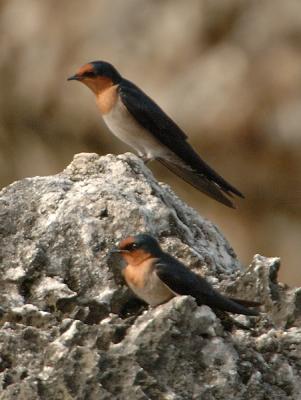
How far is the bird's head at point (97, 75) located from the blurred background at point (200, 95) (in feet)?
20.1

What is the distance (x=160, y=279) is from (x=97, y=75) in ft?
11.5

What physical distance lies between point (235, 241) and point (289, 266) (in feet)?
2.16

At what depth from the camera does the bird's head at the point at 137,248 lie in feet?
21.7

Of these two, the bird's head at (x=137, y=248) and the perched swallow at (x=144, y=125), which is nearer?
the bird's head at (x=137, y=248)

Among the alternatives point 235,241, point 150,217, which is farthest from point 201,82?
point 150,217

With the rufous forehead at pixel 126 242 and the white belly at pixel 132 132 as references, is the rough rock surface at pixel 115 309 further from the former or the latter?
the white belly at pixel 132 132

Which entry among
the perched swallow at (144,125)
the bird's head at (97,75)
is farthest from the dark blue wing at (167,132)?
the bird's head at (97,75)

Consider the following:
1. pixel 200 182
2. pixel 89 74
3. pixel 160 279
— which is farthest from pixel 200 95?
pixel 160 279

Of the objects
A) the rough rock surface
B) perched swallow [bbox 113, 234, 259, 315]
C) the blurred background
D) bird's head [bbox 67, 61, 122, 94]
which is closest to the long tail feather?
bird's head [bbox 67, 61, 122, 94]

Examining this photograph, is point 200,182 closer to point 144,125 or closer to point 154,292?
point 144,125

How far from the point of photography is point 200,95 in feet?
→ 57.8

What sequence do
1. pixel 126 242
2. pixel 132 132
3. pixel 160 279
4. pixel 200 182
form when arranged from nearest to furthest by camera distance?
pixel 160 279
pixel 126 242
pixel 200 182
pixel 132 132

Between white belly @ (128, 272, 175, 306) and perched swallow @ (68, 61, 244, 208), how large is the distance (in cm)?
292

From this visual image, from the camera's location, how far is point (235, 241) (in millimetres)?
16547
